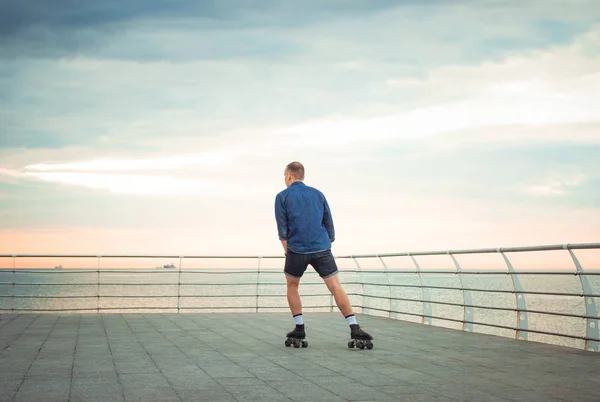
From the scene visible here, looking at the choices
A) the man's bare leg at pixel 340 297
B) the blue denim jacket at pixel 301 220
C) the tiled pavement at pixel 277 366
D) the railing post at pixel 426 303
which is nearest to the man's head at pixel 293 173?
the blue denim jacket at pixel 301 220

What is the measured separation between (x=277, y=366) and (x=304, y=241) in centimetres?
171

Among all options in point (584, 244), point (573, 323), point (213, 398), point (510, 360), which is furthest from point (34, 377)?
point (573, 323)

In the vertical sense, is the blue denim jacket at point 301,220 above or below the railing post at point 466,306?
above

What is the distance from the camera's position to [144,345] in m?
7.73

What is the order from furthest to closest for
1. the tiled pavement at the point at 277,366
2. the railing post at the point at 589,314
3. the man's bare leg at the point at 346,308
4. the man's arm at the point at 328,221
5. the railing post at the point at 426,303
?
the railing post at the point at 426,303 → the man's arm at the point at 328,221 → the man's bare leg at the point at 346,308 → the railing post at the point at 589,314 → the tiled pavement at the point at 277,366

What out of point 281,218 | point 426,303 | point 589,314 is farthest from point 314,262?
point 426,303

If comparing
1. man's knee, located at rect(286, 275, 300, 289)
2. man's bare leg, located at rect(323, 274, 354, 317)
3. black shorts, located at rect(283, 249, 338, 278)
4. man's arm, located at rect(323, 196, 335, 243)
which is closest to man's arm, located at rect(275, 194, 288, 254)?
black shorts, located at rect(283, 249, 338, 278)

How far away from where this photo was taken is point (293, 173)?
780 centimetres

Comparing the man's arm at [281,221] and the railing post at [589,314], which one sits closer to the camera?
the railing post at [589,314]

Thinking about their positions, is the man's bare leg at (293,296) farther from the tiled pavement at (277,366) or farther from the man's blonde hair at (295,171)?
the man's blonde hair at (295,171)

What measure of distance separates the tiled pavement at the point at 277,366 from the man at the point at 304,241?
48cm

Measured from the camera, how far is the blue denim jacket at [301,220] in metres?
7.46

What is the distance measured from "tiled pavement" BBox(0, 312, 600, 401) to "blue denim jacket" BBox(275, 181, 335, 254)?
42.1 inches

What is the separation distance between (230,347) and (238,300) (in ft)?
278
